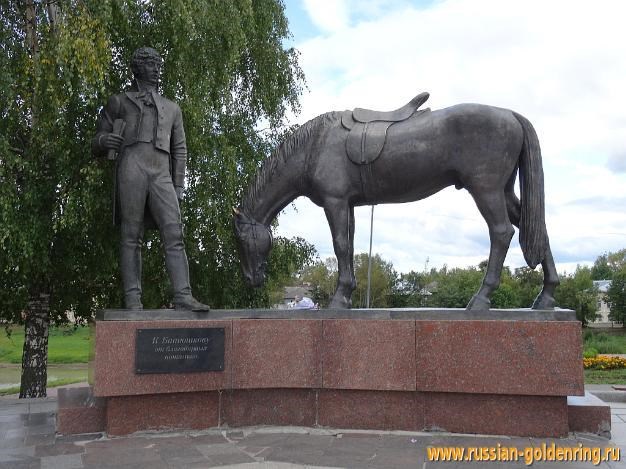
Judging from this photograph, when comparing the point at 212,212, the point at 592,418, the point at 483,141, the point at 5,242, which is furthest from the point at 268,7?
the point at 592,418

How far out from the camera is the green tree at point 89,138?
873 cm

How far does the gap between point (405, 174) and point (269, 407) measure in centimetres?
269

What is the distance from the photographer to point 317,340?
5.75 m

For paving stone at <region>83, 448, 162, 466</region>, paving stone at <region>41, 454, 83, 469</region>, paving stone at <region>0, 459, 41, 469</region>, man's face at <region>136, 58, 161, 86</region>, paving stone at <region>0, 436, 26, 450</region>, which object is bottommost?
paving stone at <region>0, 436, 26, 450</region>

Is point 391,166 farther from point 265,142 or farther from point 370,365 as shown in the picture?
point 265,142

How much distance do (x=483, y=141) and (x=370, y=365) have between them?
7.93 feet

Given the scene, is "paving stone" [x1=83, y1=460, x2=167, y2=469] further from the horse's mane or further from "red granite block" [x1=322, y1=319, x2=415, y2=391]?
the horse's mane

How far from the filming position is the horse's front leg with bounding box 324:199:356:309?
6.12 meters

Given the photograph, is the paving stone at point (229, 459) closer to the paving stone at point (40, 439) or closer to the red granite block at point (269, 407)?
the red granite block at point (269, 407)

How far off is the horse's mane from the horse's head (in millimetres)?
136

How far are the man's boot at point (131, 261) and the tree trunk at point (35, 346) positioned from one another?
17.1 ft

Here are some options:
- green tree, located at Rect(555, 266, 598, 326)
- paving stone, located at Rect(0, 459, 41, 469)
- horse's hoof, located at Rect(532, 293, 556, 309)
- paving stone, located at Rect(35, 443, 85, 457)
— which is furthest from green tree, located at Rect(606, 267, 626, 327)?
paving stone, located at Rect(0, 459, 41, 469)

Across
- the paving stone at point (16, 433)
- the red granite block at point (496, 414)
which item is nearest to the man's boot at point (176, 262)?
the paving stone at point (16, 433)

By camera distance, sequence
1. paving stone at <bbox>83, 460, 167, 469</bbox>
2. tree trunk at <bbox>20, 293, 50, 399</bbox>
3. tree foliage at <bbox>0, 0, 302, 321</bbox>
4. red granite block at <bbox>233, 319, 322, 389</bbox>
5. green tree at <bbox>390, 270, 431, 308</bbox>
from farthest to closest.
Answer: green tree at <bbox>390, 270, 431, 308</bbox>, tree trunk at <bbox>20, 293, 50, 399</bbox>, tree foliage at <bbox>0, 0, 302, 321</bbox>, red granite block at <bbox>233, 319, 322, 389</bbox>, paving stone at <bbox>83, 460, 167, 469</bbox>
